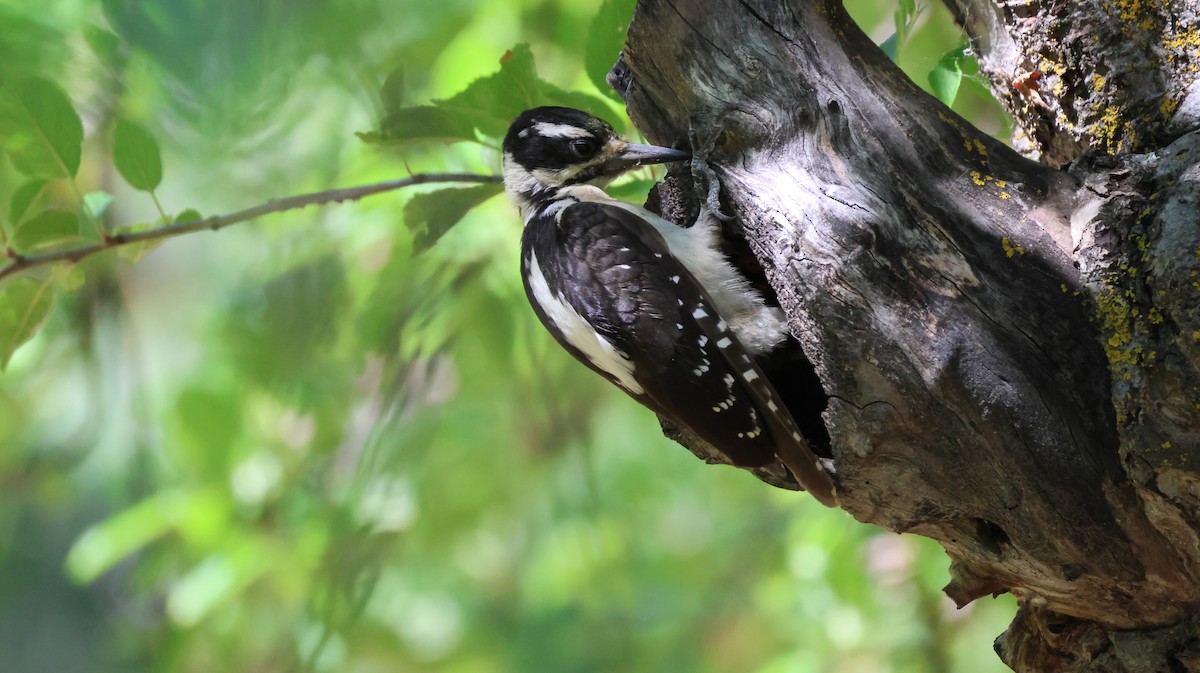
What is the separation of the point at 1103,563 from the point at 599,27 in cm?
142

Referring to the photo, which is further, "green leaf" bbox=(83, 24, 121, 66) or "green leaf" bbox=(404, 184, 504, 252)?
"green leaf" bbox=(404, 184, 504, 252)

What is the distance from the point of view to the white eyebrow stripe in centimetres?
204


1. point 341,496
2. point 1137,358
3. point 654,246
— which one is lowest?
point 1137,358

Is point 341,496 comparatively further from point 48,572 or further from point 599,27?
point 599,27

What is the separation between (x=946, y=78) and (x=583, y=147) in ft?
2.64

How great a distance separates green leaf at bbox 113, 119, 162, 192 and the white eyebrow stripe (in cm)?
81

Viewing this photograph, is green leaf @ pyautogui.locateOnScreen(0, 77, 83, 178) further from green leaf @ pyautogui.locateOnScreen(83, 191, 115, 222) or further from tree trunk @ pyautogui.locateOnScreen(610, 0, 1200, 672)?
tree trunk @ pyautogui.locateOnScreen(610, 0, 1200, 672)

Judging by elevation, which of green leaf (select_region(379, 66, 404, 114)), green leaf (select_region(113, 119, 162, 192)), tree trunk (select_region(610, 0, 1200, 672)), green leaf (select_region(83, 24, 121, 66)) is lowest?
tree trunk (select_region(610, 0, 1200, 672))

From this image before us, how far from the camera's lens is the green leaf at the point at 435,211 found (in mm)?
2062

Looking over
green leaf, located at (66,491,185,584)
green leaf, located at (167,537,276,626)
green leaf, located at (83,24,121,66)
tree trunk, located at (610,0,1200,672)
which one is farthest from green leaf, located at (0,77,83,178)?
green leaf, located at (167,537,276,626)

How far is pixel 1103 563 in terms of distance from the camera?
1485mm

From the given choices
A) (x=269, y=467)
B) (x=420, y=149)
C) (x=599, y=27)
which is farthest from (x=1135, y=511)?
(x=269, y=467)

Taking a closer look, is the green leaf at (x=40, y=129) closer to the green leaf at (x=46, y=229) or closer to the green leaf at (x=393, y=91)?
the green leaf at (x=46, y=229)

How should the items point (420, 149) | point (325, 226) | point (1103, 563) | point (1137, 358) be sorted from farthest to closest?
point (325, 226)
point (420, 149)
point (1103, 563)
point (1137, 358)
